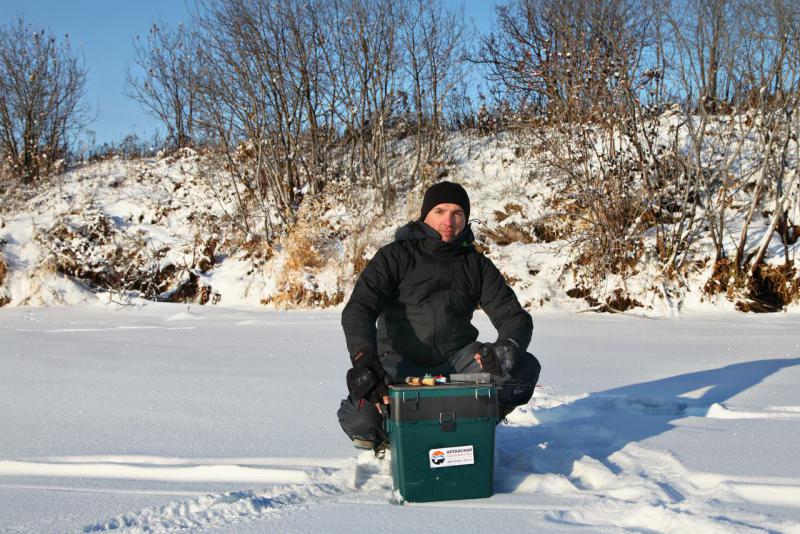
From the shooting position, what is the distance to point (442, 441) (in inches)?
87.9

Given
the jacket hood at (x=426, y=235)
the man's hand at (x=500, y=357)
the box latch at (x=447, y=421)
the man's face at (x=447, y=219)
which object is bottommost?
the box latch at (x=447, y=421)

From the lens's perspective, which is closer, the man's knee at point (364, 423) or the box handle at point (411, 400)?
the box handle at point (411, 400)

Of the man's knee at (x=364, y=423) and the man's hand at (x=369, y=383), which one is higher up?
the man's hand at (x=369, y=383)

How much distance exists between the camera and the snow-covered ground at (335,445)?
2.03 metres

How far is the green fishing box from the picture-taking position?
2199 millimetres

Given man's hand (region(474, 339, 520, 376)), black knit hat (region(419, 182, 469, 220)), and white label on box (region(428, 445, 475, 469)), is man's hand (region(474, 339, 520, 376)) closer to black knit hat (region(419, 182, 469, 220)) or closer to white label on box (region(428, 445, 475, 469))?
white label on box (region(428, 445, 475, 469))

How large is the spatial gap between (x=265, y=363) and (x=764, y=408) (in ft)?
10.5

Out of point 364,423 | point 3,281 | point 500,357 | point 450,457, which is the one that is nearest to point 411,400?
point 450,457

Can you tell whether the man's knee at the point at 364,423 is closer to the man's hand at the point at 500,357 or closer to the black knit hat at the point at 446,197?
the man's hand at the point at 500,357

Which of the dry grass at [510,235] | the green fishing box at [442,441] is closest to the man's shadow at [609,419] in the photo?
the green fishing box at [442,441]

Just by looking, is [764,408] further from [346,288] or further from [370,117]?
[370,117]

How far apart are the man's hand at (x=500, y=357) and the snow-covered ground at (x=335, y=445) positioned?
0.36 metres

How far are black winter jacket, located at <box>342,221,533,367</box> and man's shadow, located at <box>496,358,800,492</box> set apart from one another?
47 centimetres

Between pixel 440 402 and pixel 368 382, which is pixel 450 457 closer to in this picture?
pixel 440 402
